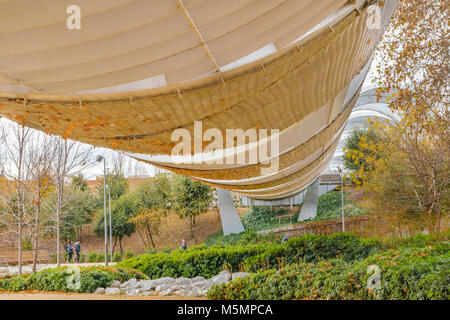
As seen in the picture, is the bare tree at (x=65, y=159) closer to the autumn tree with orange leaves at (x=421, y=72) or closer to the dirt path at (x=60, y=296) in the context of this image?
the dirt path at (x=60, y=296)

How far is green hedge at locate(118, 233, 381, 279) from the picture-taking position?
1164 cm

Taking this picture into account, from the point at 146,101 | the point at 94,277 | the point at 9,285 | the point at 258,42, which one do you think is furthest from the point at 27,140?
the point at 258,42

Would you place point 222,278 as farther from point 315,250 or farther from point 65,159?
point 65,159

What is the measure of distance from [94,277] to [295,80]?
702cm

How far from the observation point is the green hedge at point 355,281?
5.66 meters

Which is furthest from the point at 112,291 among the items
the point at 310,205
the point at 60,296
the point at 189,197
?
the point at 310,205

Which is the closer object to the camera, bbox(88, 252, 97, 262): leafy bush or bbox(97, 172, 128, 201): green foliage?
bbox(88, 252, 97, 262): leafy bush

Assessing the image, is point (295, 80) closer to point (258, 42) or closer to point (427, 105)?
point (258, 42)

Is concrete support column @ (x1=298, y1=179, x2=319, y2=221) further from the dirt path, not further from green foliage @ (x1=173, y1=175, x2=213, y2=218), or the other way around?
the dirt path

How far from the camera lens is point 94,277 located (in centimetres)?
930

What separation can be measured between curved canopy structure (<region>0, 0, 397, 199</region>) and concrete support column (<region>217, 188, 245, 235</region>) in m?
17.9

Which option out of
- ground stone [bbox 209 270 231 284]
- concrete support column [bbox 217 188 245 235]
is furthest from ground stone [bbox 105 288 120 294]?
concrete support column [bbox 217 188 245 235]

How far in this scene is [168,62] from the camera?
3.81m

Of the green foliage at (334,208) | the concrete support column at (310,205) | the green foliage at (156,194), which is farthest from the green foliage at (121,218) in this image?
the green foliage at (334,208)
